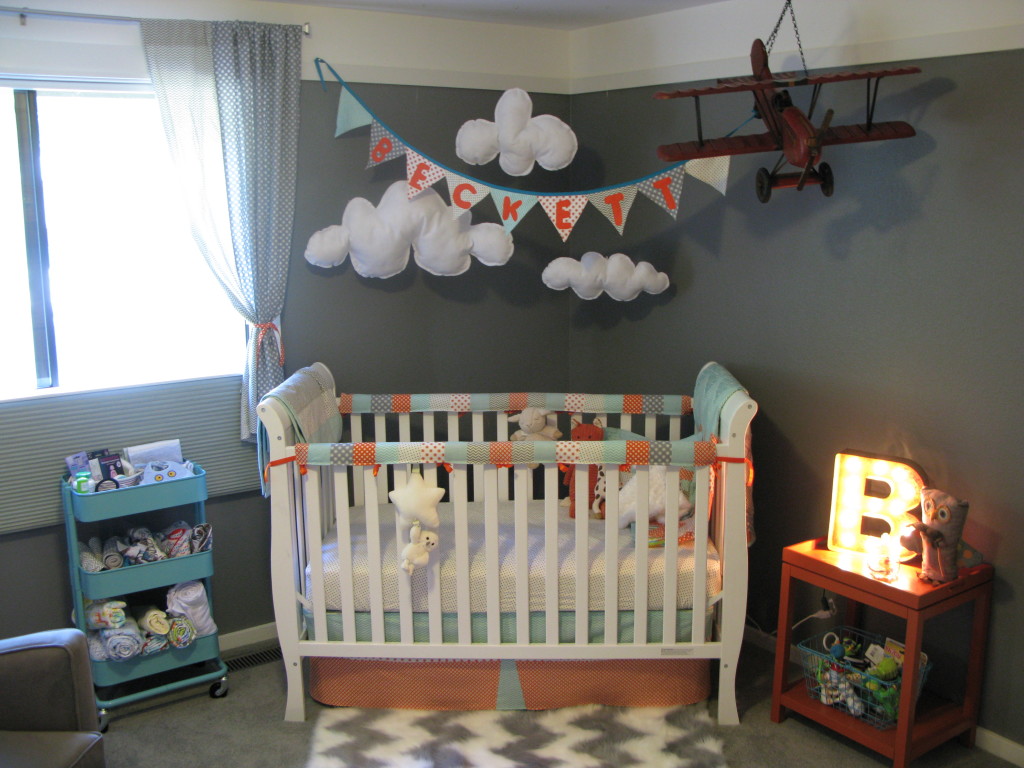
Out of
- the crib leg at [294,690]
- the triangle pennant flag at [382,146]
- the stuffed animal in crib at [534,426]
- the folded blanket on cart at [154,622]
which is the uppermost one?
the triangle pennant flag at [382,146]

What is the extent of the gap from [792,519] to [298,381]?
160cm

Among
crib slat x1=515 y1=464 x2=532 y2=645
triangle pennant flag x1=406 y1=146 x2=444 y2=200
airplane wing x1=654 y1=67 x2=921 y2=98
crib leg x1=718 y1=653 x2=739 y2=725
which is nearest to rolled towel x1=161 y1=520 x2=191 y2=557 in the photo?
crib slat x1=515 y1=464 x2=532 y2=645

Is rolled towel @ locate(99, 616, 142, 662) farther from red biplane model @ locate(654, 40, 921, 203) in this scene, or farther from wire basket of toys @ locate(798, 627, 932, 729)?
red biplane model @ locate(654, 40, 921, 203)

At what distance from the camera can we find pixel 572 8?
2961 mm

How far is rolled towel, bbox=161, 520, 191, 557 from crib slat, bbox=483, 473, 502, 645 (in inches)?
35.1

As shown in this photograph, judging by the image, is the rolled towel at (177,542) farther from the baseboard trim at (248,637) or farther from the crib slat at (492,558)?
the crib slat at (492,558)

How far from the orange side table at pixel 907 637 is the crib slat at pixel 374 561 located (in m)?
1.11

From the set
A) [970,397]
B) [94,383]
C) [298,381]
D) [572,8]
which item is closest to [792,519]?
[970,397]

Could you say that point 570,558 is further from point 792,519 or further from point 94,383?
point 94,383

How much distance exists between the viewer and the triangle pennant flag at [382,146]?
9.47 feet

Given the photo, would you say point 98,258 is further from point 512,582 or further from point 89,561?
point 512,582

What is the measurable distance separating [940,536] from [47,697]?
2084 millimetres

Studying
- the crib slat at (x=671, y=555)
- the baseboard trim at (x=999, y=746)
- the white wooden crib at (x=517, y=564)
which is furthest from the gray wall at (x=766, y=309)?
the crib slat at (x=671, y=555)

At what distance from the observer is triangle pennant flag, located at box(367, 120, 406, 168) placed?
289 cm
